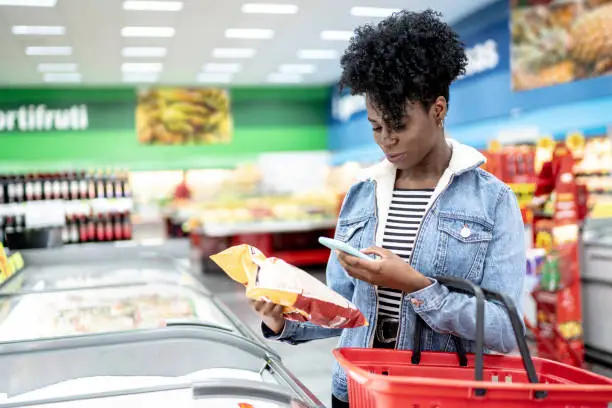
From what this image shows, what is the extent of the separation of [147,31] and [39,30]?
1686 mm

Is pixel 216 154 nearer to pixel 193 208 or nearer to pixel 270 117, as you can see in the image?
pixel 270 117

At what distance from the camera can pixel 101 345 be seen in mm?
1886

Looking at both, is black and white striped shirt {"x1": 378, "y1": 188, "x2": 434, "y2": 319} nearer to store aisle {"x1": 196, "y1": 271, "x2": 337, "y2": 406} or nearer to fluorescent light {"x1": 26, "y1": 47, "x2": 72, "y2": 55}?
store aisle {"x1": 196, "y1": 271, "x2": 337, "y2": 406}

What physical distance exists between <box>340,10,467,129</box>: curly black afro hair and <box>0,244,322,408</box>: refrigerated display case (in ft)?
2.47

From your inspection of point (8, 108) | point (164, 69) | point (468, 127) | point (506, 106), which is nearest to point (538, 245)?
point (506, 106)

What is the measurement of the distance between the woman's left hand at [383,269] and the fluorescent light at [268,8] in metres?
8.88

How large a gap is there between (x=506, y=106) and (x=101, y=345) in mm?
9255

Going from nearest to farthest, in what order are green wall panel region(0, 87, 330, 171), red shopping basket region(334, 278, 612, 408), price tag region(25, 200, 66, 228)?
red shopping basket region(334, 278, 612, 408)
price tag region(25, 200, 66, 228)
green wall panel region(0, 87, 330, 171)

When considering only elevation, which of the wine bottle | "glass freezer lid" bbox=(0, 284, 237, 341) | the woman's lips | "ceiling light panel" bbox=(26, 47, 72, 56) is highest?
"ceiling light panel" bbox=(26, 47, 72, 56)

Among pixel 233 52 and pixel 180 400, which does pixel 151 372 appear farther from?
pixel 233 52

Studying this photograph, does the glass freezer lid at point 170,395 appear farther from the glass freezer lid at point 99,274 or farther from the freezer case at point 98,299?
the glass freezer lid at point 99,274

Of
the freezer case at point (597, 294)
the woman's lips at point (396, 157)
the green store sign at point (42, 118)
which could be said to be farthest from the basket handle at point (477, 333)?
the green store sign at point (42, 118)

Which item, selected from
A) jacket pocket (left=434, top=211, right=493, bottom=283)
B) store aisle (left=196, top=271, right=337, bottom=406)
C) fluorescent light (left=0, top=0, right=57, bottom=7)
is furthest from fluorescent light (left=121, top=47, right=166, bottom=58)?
jacket pocket (left=434, top=211, right=493, bottom=283)

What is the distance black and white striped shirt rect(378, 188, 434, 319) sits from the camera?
1.54m
